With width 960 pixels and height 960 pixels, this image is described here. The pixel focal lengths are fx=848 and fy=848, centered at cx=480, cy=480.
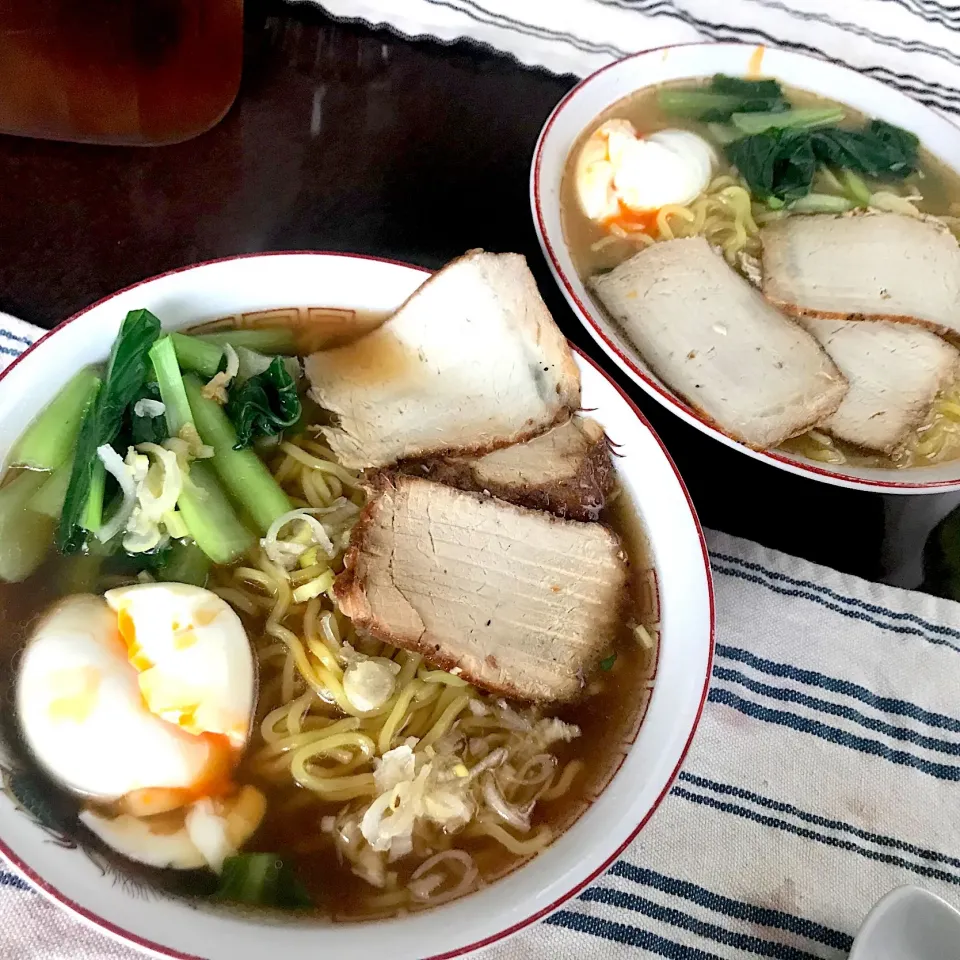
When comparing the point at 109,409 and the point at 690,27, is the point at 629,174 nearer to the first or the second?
the point at 690,27

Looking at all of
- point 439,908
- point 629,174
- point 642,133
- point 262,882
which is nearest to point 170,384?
point 262,882

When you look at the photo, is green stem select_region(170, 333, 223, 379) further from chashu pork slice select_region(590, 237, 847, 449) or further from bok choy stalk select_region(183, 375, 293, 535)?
chashu pork slice select_region(590, 237, 847, 449)

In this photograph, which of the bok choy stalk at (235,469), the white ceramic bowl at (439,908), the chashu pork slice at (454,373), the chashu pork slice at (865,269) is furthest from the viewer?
the chashu pork slice at (865,269)

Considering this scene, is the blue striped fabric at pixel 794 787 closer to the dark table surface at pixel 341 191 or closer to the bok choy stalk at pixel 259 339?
the dark table surface at pixel 341 191

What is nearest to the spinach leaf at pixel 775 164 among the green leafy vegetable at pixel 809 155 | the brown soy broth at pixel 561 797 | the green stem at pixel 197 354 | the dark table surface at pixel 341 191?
the green leafy vegetable at pixel 809 155

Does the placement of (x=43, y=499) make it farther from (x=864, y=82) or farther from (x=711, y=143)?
(x=864, y=82)

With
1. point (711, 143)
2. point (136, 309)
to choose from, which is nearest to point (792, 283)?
point (711, 143)

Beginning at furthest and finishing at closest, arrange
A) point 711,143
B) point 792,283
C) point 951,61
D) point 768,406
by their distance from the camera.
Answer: point 951,61 → point 711,143 → point 792,283 → point 768,406
